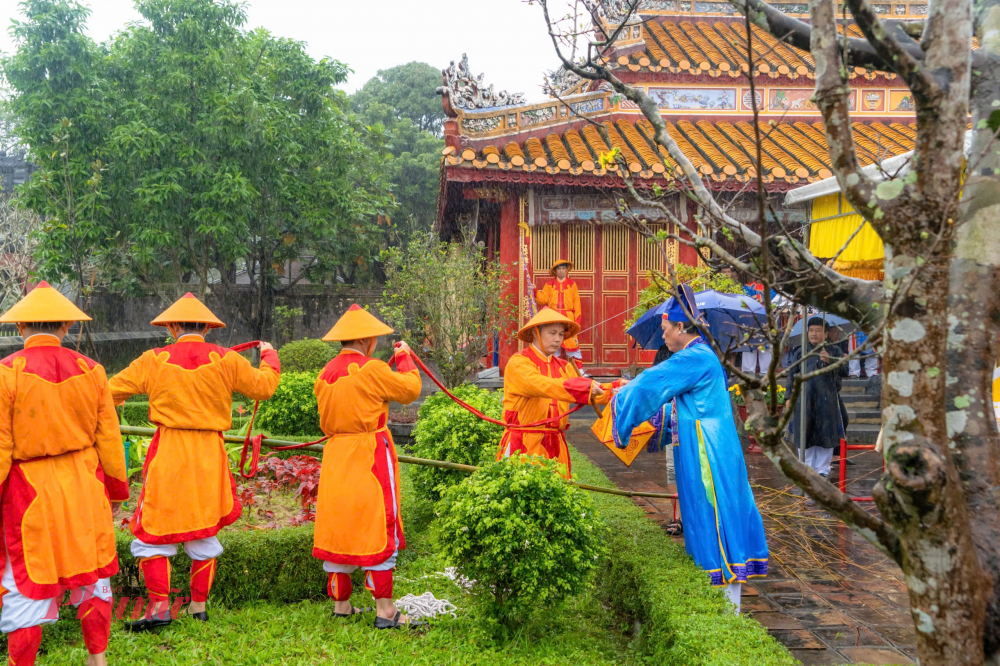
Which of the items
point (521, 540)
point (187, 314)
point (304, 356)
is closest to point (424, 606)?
point (521, 540)

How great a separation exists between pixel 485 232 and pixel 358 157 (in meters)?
3.46

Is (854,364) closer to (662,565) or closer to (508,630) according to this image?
(662,565)

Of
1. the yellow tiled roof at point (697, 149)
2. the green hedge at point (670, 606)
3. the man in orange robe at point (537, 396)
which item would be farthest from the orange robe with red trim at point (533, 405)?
the yellow tiled roof at point (697, 149)

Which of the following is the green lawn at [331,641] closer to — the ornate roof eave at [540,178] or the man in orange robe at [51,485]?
the man in orange robe at [51,485]

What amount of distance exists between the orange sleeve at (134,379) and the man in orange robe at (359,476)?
38.4 inches

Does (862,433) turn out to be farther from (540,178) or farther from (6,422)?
(6,422)

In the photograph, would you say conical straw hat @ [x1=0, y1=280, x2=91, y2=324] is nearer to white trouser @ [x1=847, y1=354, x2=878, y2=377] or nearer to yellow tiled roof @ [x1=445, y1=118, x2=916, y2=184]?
yellow tiled roof @ [x1=445, y1=118, x2=916, y2=184]

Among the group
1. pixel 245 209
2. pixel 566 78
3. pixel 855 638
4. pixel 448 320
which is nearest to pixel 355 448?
pixel 855 638

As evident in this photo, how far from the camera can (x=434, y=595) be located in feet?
15.9

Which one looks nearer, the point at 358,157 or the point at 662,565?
the point at 662,565

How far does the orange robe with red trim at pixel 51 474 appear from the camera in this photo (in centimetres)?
357

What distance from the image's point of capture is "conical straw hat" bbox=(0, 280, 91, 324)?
3797 millimetres

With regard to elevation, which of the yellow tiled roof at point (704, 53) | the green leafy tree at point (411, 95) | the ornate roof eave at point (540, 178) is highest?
the green leafy tree at point (411, 95)

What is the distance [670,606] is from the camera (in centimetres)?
383
